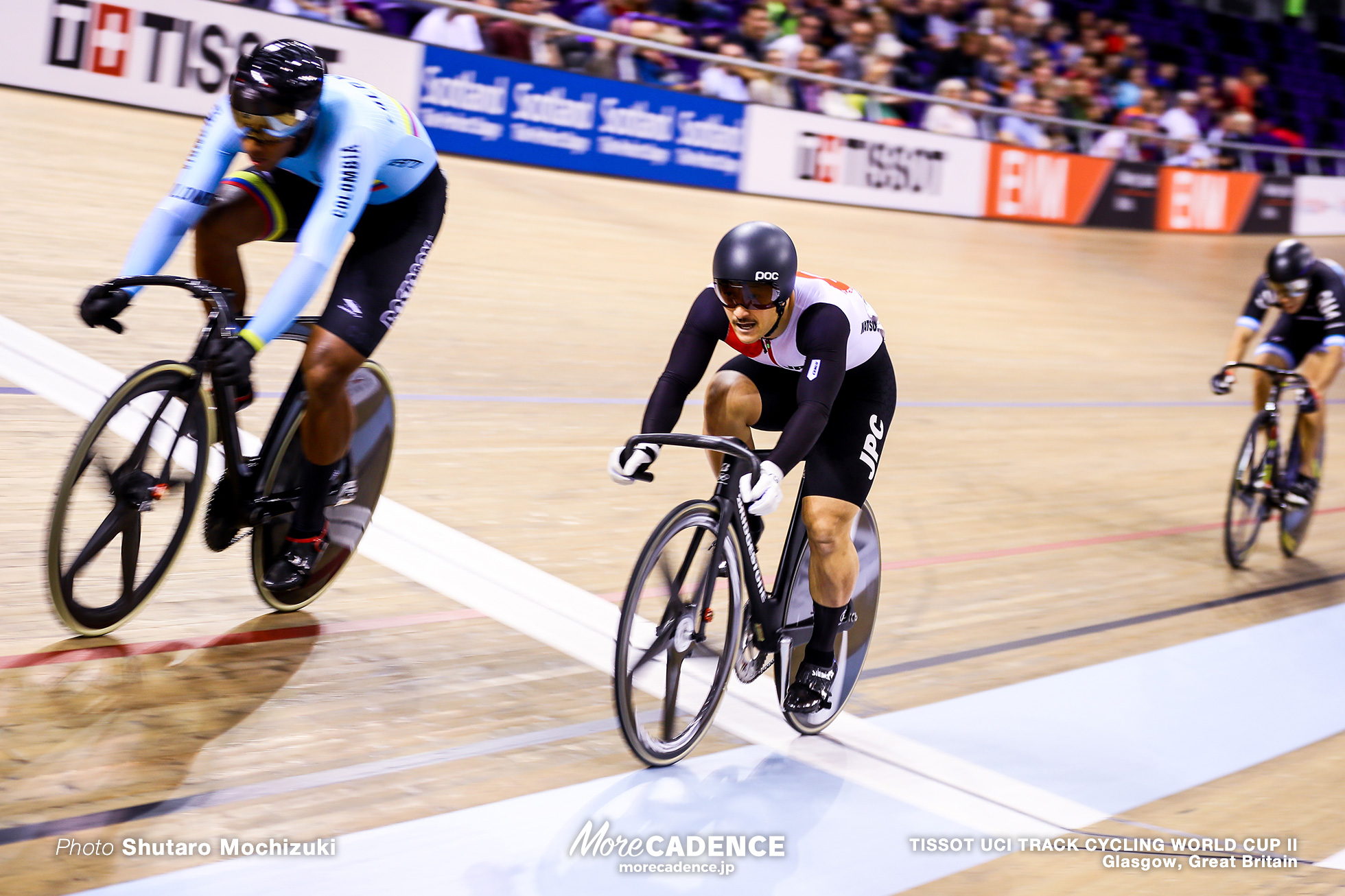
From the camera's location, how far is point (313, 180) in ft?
9.61

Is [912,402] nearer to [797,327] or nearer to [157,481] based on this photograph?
[797,327]

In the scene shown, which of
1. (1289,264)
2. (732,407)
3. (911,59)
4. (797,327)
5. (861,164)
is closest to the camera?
(797,327)

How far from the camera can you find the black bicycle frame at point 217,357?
260cm

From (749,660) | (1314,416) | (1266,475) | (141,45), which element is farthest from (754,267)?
(141,45)

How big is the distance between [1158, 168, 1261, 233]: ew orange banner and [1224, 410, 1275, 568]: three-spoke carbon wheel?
1179cm

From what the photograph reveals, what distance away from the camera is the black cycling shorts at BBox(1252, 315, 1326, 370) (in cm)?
558

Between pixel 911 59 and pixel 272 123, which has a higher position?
pixel 911 59

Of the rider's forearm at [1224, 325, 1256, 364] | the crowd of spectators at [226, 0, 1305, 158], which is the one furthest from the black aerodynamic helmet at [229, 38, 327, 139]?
the crowd of spectators at [226, 0, 1305, 158]

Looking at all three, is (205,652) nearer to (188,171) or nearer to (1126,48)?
(188,171)

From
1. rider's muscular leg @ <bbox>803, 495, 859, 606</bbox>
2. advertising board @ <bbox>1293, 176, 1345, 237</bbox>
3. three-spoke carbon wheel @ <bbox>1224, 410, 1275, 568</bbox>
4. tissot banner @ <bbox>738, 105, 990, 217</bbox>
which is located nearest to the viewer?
rider's muscular leg @ <bbox>803, 495, 859, 606</bbox>

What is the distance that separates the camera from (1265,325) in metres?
13.1

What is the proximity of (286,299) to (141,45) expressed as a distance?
22.1ft

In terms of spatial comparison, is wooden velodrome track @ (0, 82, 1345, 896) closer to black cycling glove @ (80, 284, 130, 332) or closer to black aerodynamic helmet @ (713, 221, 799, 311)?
black cycling glove @ (80, 284, 130, 332)

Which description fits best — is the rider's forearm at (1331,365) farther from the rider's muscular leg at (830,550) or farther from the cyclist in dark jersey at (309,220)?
the cyclist in dark jersey at (309,220)
